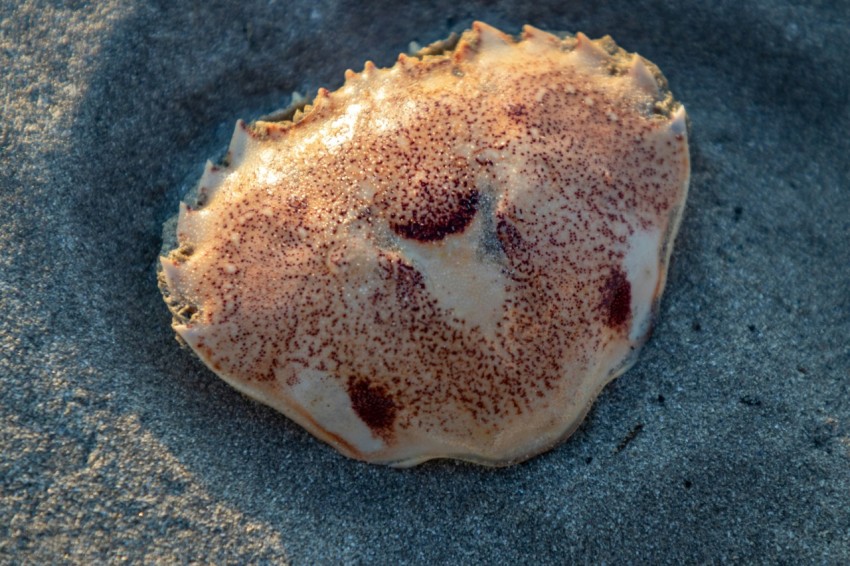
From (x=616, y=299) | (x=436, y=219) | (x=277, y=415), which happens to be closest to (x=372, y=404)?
(x=277, y=415)

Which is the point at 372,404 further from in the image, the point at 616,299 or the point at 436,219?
the point at 616,299

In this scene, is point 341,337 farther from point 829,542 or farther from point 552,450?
point 829,542

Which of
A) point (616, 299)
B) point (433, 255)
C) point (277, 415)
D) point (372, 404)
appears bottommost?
point (277, 415)

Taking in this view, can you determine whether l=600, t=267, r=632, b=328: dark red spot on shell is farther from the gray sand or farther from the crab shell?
the gray sand

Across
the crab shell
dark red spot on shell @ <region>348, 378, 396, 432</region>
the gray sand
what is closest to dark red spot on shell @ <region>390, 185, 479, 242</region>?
the crab shell

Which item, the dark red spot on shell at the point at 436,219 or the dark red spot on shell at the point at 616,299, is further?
the dark red spot on shell at the point at 616,299

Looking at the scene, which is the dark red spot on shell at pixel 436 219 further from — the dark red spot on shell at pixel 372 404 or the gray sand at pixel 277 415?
the gray sand at pixel 277 415

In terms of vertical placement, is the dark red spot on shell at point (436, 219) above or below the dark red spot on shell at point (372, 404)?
above

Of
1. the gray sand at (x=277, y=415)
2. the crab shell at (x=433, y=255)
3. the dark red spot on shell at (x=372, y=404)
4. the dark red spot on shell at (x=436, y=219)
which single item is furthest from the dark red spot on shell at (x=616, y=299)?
the dark red spot on shell at (x=372, y=404)
